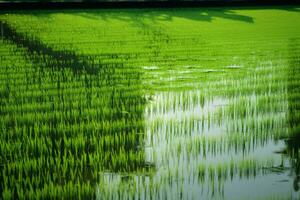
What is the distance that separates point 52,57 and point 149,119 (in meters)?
3.84

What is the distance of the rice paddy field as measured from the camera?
10.3 ft

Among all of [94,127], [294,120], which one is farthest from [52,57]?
[294,120]

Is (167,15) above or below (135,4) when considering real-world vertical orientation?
below

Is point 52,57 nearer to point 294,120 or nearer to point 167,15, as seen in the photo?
point 294,120

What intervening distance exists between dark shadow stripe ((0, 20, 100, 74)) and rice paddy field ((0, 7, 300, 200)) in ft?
0.05

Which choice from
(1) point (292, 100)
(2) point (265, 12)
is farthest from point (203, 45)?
(2) point (265, 12)

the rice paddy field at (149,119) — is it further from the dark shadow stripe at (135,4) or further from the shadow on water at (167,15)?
the dark shadow stripe at (135,4)

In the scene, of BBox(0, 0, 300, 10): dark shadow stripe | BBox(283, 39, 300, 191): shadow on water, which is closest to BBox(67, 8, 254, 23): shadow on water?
BBox(0, 0, 300, 10): dark shadow stripe

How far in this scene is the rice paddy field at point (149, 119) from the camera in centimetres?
313

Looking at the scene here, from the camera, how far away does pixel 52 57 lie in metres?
8.00

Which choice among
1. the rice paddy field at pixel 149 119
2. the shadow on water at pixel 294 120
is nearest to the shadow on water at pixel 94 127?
the rice paddy field at pixel 149 119

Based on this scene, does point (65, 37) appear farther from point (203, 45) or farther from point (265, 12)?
point (265, 12)

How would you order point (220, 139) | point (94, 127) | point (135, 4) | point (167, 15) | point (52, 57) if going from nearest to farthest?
point (220, 139), point (94, 127), point (52, 57), point (167, 15), point (135, 4)

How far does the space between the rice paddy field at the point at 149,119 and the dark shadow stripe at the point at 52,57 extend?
0.05ft
